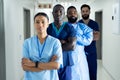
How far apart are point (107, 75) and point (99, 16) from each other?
316 cm

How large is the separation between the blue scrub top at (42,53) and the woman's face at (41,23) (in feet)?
0.29

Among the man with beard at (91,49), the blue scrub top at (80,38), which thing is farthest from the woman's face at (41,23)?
the man with beard at (91,49)

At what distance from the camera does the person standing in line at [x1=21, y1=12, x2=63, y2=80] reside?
1.77 m

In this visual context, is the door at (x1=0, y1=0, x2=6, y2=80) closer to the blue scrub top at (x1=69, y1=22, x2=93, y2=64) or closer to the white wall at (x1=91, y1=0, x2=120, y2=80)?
the blue scrub top at (x1=69, y1=22, x2=93, y2=64)

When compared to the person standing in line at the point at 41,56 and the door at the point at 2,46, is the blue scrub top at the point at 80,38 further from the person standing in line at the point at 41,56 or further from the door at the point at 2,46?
the door at the point at 2,46

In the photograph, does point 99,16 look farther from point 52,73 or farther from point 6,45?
Result: point 52,73

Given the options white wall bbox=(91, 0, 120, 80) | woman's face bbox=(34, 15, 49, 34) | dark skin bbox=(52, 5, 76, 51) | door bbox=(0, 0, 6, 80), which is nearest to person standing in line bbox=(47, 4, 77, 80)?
dark skin bbox=(52, 5, 76, 51)

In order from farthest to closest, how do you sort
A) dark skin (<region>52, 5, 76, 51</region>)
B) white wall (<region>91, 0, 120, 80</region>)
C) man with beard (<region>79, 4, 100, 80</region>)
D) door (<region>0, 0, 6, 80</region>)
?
1. white wall (<region>91, 0, 120, 80</region>)
2. man with beard (<region>79, 4, 100, 80</region>)
3. door (<region>0, 0, 6, 80</region>)
4. dark skin (<region>52, 5, 76, 51</region>)

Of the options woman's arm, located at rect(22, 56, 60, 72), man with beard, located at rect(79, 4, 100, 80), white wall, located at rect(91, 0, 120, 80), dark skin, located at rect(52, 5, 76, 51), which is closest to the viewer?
woman's arm, located at rect(22, 56, 60, 72)

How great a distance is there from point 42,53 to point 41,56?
31mm

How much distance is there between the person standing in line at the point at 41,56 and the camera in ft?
5.82

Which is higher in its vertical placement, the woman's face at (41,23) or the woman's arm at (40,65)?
the woman's face at (41,23)

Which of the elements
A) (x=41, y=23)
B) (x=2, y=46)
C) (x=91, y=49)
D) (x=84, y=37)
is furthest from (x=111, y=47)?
(x=41, y=23)

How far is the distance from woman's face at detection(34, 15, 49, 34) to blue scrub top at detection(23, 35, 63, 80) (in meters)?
0.09
